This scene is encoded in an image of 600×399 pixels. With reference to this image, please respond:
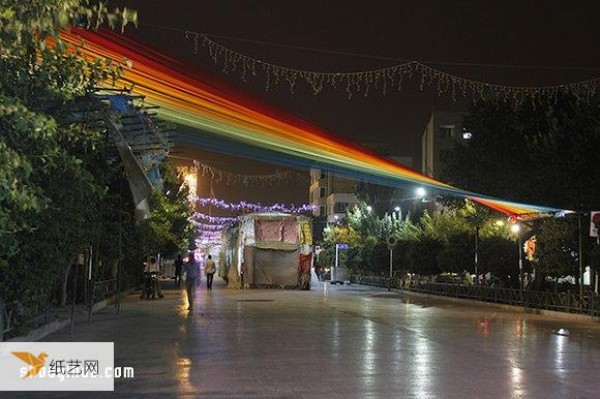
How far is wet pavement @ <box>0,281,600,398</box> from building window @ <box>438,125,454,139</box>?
64292mm

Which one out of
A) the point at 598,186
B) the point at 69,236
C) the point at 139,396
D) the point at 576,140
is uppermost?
the point at 576,140

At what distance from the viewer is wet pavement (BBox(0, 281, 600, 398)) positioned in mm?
9539

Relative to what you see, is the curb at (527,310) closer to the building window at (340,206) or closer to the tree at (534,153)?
the tree at (534,153)

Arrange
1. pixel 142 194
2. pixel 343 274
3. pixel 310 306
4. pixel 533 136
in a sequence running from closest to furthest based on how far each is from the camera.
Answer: pixel 142 194 < pixel 310 306 < pixel 533 136 < pixel 343 274

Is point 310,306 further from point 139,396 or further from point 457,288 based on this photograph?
point 139,396

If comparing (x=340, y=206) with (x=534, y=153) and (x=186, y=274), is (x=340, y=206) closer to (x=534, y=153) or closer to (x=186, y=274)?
(x=534, y=153)

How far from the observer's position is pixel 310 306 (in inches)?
1003

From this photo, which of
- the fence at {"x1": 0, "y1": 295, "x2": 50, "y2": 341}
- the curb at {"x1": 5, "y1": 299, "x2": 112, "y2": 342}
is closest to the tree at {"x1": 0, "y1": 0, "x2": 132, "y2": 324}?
the fence at {"x1": 0, "y1": 295, "x2": 50, "y2": 341}

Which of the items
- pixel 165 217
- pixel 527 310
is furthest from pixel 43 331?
pixel 165 217

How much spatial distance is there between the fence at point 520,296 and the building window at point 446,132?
149 feet

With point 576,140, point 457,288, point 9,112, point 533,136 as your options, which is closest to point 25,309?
point 9,112

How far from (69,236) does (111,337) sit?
235 centimetres

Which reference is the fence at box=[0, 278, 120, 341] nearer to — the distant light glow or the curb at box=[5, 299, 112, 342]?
the curb at box=[5, 299, 112, 342]

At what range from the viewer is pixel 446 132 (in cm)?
8506
